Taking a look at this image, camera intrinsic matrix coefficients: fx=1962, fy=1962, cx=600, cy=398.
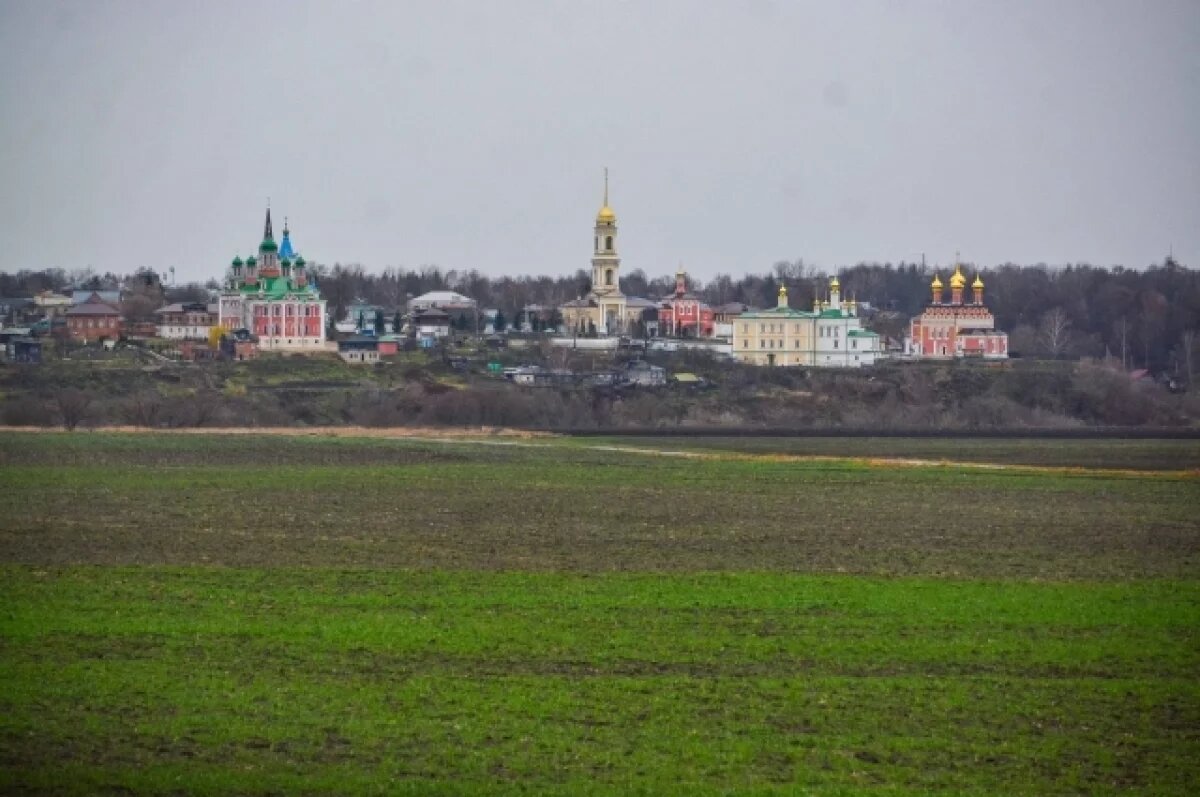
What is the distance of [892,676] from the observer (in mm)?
17234

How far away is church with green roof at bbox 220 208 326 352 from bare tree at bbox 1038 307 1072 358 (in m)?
41.9

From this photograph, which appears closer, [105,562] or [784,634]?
[784,634]

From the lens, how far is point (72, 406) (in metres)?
66.8

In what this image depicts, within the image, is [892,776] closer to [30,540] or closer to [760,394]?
[30,540]

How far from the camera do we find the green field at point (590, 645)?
14273 millimetres

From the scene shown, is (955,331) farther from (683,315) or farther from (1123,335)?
(683,315)

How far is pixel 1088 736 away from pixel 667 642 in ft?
16.0

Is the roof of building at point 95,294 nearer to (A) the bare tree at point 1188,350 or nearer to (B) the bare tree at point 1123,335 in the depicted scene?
(B) the bare tree at point 1123,335

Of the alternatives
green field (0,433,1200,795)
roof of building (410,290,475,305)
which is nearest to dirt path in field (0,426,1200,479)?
green field (0,433,1200,795)

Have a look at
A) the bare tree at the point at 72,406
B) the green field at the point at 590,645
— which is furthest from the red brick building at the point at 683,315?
the green field at the point at 590,645

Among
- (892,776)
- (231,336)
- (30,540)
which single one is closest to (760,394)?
(231,336)

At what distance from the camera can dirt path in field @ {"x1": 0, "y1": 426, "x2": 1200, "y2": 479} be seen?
4769 cm

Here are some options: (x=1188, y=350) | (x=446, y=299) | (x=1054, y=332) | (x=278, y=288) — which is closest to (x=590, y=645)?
(x=278, y=288)

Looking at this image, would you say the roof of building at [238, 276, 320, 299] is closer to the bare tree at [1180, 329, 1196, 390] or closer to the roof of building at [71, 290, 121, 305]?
the roof of building at [71, 290, 121, 305]
